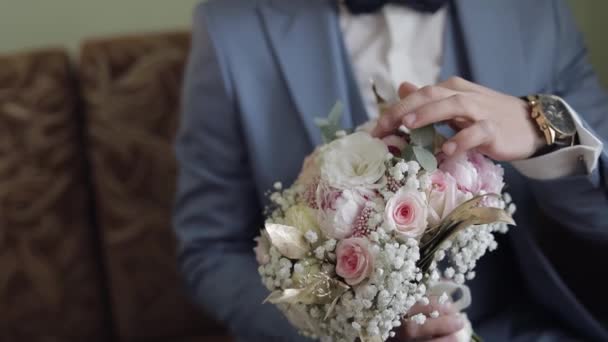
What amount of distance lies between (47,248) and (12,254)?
0.22 feet

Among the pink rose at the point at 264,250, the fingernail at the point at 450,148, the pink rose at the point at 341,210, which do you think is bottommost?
the pink rose at the point at 264,250

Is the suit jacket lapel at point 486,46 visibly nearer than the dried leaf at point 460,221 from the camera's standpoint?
No

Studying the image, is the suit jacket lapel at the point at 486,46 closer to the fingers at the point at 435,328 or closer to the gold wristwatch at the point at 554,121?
the gold wristwatch at the point at 554,121

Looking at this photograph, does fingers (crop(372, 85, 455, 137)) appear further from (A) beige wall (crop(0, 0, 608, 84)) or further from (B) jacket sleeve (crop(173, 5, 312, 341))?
(A) beige wall (crop(0, 0, 608, 84))

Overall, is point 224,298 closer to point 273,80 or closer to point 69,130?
point 273,80

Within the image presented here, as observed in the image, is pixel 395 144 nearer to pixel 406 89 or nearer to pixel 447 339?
pixel 406 89

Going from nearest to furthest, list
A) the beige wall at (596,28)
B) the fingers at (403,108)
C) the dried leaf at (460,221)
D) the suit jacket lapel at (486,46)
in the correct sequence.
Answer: the dried leaf at (460,221) < the fingers at (403,108) < the suit jacket lapel at (486,46) < the beige wall at (596,28)

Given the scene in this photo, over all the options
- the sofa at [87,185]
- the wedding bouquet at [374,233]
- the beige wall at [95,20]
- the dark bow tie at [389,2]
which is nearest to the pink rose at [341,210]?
the wedding bouquet at [374,233]

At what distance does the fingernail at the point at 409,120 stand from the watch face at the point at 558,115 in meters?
0.19

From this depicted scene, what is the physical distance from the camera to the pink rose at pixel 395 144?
0.75 meters

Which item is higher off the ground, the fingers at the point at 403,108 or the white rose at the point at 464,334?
the fingers at the point at 403,108

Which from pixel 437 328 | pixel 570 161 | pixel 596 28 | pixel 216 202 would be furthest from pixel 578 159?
pixel 596 28

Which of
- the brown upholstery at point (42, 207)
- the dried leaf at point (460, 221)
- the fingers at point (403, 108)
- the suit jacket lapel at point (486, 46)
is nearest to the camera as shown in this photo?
the dried leaf at point (460, 221)

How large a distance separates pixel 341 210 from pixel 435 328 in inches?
9.0
